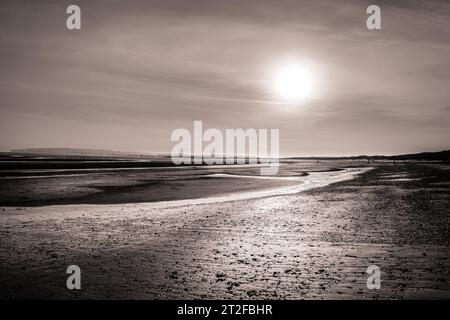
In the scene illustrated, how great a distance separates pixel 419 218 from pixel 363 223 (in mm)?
3209

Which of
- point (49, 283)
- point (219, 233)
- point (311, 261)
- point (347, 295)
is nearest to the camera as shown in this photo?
point (347, 295)

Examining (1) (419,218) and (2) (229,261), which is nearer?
(2) (229,261)

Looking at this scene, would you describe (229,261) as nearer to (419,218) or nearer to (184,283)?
(184,283)

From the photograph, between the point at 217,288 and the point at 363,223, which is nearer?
the point at 217,288

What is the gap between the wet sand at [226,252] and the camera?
8.83 metres

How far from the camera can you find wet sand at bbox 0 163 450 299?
8.83 m

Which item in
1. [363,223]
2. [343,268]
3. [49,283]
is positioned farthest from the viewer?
[363,223]

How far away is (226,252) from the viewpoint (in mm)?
12320

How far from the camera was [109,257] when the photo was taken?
1177cm

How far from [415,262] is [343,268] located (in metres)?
2.23

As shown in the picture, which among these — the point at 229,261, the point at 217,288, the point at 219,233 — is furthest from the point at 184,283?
the point at 219,233

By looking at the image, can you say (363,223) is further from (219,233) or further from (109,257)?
(109,257)
